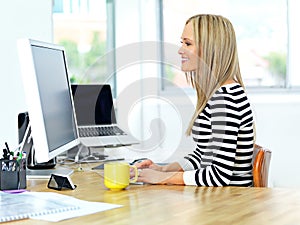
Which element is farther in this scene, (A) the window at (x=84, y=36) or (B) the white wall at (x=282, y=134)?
(A) the window at (x=84, y=36)

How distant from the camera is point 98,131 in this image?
2900 mm

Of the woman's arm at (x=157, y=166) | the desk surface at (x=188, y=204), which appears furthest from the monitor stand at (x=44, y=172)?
the woman's arm at (x=157, y=166)

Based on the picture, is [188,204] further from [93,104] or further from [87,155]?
[93,104]

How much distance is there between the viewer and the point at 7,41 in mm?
2738

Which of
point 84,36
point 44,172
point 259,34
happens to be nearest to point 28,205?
point 44,172

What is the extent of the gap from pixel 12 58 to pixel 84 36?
161cm

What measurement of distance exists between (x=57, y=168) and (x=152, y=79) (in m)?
2.00

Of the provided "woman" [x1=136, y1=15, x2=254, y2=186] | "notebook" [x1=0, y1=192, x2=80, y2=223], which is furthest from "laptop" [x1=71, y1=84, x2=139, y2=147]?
"notebook" [x1=0, y1=192, x2=80, y2=223]

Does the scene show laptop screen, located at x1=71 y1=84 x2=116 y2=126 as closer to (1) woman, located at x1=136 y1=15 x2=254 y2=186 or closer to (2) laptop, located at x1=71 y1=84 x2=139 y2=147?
(2) laptop, located at x1=71 y1=84 x2=139 y2=147

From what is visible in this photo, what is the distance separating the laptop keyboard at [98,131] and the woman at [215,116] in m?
0.68

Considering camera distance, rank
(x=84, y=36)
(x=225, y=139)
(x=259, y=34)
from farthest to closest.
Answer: (x=84, y=36) < (x=259, y=34) < (x=225, y=139)

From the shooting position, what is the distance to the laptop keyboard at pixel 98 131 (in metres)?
2.86

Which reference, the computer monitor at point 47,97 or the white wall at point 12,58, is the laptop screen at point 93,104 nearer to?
the white wall at point 12,58

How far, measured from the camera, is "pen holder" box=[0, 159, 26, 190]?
6.10ft
